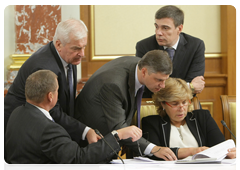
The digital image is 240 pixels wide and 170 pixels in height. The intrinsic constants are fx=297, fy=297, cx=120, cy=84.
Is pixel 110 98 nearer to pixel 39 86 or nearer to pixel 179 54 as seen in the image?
pixel 39 86

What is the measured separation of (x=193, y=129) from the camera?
7.96ft

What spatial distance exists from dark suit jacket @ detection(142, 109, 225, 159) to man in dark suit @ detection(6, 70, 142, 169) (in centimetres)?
64

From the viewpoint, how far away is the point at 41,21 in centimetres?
391

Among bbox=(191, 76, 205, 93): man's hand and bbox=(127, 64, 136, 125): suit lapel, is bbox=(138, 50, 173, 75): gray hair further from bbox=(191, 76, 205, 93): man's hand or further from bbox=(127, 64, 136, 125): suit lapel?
bbox=(191, 76, 205, 93): man's hand

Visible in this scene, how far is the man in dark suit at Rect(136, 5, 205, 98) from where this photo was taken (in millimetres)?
2777

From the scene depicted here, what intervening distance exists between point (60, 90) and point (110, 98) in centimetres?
43

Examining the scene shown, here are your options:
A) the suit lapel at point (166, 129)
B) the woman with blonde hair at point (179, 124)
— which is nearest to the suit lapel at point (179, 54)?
the woman with blonde hair at point (179, 124)

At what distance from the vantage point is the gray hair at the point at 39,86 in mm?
1772

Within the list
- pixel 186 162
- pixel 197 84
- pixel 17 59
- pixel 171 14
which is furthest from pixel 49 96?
pixel 17 59

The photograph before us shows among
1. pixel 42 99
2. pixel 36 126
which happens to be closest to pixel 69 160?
pixel 36 126

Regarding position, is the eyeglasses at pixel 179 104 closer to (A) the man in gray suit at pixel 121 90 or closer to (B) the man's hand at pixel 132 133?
(A) the man in gray suit at pixel 121 90

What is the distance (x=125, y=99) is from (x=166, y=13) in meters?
1.09

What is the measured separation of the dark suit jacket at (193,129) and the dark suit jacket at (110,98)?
26 cm

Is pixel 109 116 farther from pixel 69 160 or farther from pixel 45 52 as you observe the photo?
pixel 45 52
